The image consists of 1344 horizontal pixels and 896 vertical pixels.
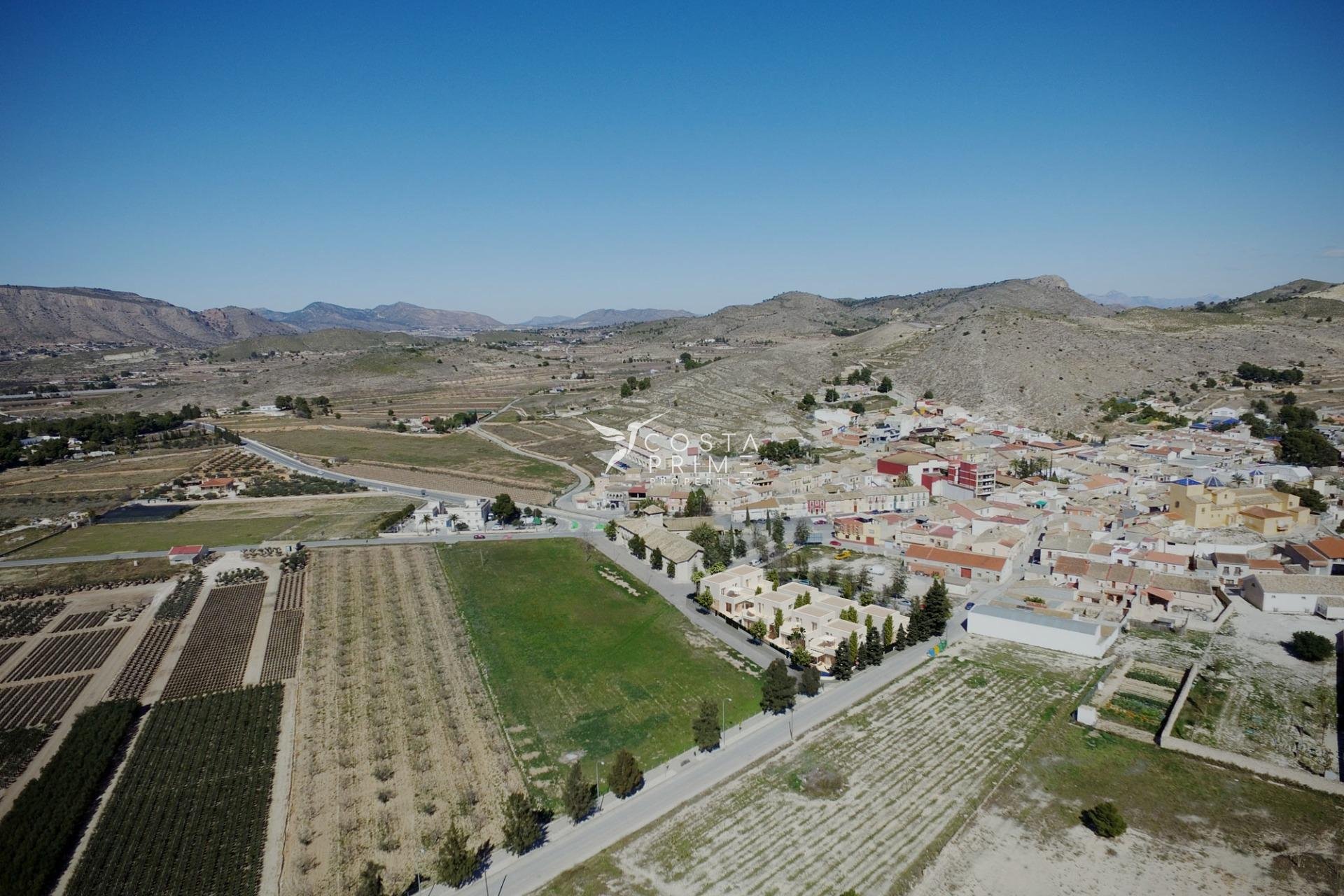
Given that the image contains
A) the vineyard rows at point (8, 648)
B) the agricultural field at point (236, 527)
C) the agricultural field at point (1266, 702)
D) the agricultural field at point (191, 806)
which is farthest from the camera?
the agricultural field at point (236, 527)

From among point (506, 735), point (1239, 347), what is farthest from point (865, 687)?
point (1239, 347)

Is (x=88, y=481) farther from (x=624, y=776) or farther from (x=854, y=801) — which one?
(x=854, y=801)

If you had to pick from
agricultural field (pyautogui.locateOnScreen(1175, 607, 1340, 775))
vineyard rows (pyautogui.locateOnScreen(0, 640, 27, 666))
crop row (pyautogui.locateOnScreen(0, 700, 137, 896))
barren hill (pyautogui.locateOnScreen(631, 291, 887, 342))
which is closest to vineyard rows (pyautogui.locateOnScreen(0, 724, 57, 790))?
crop row (pyautogui.locateOnScreen(0, 700, 137, 896))

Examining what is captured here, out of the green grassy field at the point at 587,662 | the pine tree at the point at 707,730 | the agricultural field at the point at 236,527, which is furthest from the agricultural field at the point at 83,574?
the pine tree at the point at 707,730

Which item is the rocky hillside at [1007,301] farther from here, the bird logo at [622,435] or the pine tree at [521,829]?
the pine tree at [521,829]

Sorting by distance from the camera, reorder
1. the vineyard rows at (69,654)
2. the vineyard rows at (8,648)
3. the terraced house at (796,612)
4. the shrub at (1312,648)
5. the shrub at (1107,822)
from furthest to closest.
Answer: the vineyard rows at (8,648), the terraced house at (796,612), the vineyard rows at (69,654), the shrub at (1312,648), the shrub at (1107,822)

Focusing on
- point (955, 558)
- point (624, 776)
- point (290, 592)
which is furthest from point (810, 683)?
point (290, 592)

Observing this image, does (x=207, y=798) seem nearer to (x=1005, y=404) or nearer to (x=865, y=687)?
(x=865, y=687)
